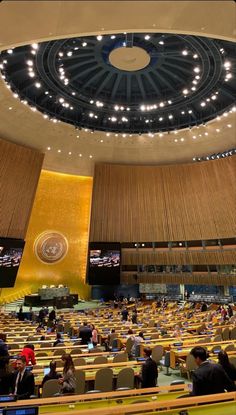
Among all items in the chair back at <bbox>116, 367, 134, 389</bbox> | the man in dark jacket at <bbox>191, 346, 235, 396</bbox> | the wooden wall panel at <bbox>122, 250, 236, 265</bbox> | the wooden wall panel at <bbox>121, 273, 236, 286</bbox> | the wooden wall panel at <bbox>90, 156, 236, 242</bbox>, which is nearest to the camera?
the man in dark jacket at <bbox>191, 346, 235, 396</bbox>

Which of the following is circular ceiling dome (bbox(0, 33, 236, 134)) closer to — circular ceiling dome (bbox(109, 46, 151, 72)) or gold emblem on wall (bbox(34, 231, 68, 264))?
circular ceiling dome (bbox(109, 46, 151, 72))

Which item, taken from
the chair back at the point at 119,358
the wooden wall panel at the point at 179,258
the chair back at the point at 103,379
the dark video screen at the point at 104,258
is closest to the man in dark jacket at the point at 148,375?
the chair back at the point at 103,379

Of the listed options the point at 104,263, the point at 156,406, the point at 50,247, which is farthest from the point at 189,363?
the point at 50,247

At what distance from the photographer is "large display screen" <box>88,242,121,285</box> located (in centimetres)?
2557

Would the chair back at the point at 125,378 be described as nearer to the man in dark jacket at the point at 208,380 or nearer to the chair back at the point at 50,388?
the chair back at the point at 50,388

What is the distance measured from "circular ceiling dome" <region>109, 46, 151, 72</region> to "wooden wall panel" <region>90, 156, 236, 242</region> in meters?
9.22

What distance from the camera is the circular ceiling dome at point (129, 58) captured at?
18547mm

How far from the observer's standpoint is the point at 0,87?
19109 millimetres

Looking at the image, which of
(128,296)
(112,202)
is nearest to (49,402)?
(112,202)

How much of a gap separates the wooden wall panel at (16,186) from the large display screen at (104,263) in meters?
6.08

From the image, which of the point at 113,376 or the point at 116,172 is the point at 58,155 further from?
the point at 113,376

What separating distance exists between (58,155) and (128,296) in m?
14.1

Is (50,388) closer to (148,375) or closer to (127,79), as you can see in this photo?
(148,375)

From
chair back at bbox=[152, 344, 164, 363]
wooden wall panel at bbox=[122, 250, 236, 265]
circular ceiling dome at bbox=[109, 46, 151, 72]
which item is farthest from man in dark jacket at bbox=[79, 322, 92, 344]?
wooden wall panel at bbox=[122, 250, 236, 265]
